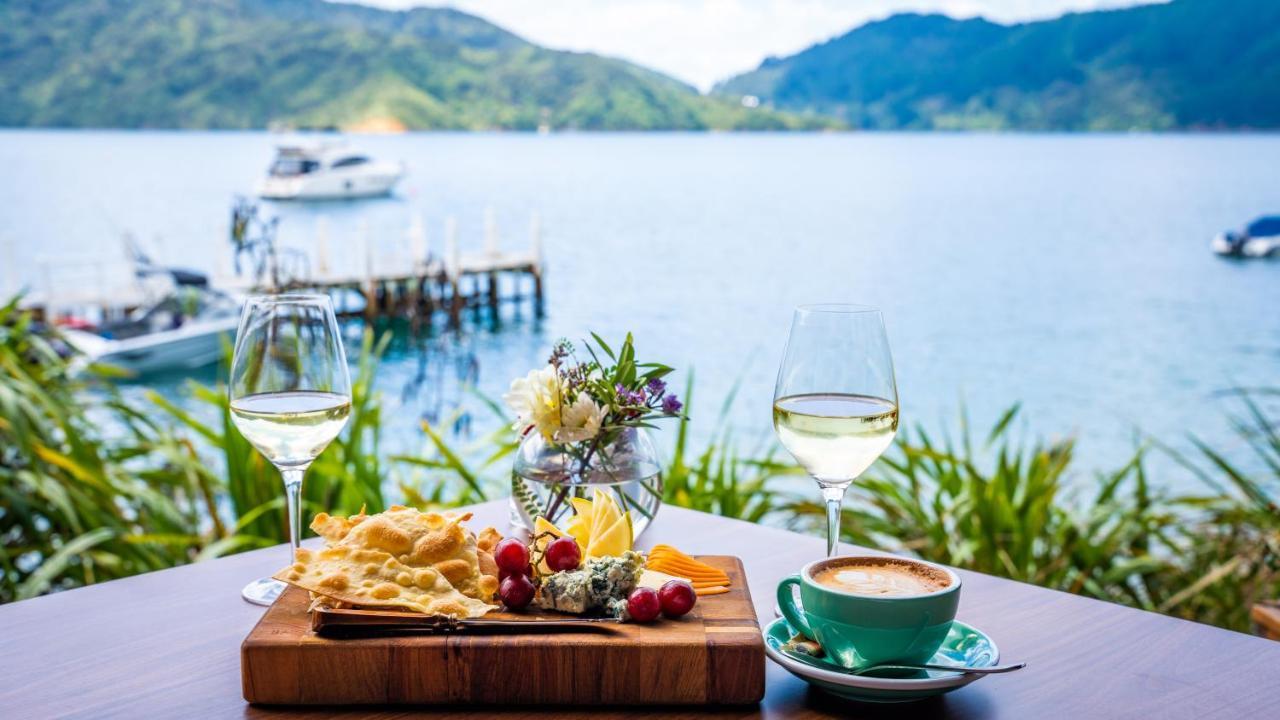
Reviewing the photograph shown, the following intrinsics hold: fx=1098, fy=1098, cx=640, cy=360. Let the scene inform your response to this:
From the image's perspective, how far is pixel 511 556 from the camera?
970 mm

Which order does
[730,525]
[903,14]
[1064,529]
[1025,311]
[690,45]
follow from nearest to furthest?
1. [730,525]
2. [1064,529]
3. [1025,311]
4. [690,45]
5. [903,14]

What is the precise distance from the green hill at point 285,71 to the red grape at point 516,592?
175ft

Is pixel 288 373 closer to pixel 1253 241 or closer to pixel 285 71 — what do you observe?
Result: pixel 1253 241

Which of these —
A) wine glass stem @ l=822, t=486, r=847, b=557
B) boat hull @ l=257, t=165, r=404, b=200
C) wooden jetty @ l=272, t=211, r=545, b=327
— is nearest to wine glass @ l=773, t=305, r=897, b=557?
wine glass stem @ l=822, t=486, r=847, b=557

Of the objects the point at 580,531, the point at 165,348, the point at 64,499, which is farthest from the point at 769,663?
the point at 165,348

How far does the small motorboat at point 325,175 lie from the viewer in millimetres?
39156

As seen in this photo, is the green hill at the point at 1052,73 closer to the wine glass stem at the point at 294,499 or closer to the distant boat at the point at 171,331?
the distant boat at the point at 171,331

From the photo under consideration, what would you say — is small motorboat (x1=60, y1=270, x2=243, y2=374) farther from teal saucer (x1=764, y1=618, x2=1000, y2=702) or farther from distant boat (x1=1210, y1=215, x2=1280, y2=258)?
distant boat (x1=1210, y1=215, x2=1280, y2=258)

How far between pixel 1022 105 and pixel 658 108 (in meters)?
20.1

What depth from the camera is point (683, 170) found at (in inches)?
2562

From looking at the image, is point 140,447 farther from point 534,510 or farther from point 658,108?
point 658,108

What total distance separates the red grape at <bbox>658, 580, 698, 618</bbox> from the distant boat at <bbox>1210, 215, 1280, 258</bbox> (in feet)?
113

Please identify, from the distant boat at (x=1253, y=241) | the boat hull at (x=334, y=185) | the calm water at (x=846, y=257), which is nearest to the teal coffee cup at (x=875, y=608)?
the calm water at (x=846, y=257)

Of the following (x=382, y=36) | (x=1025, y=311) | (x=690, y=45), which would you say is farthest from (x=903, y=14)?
(x=1025, y=311)
